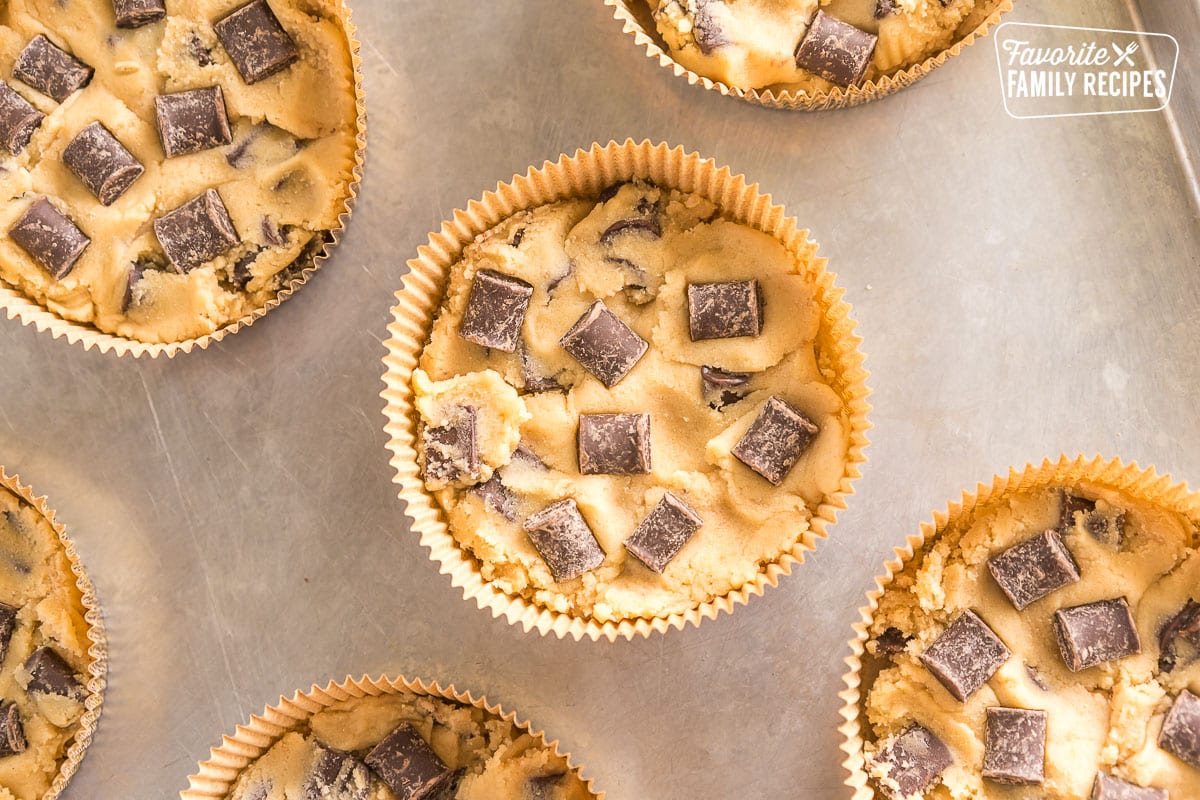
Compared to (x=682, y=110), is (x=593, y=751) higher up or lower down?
lower down

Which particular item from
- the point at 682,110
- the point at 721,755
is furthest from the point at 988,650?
the point at 682,110

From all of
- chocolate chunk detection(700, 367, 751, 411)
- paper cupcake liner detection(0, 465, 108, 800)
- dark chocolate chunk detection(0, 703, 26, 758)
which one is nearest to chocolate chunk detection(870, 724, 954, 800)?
chocolate chunk detection(700, 367, 751, 411)

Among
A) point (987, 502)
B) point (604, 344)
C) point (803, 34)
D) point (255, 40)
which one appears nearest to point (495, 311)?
point (604, 344)

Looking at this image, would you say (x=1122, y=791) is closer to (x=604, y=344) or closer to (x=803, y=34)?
(x=604, y=344)

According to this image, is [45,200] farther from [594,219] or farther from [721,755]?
[721,755]

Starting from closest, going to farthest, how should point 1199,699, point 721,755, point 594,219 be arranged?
point 1199,699 < point 594,219 < point 721,755

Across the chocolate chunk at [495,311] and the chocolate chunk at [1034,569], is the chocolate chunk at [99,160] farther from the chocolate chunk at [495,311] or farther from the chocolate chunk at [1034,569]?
the chocolate chunk at [1034,569]
